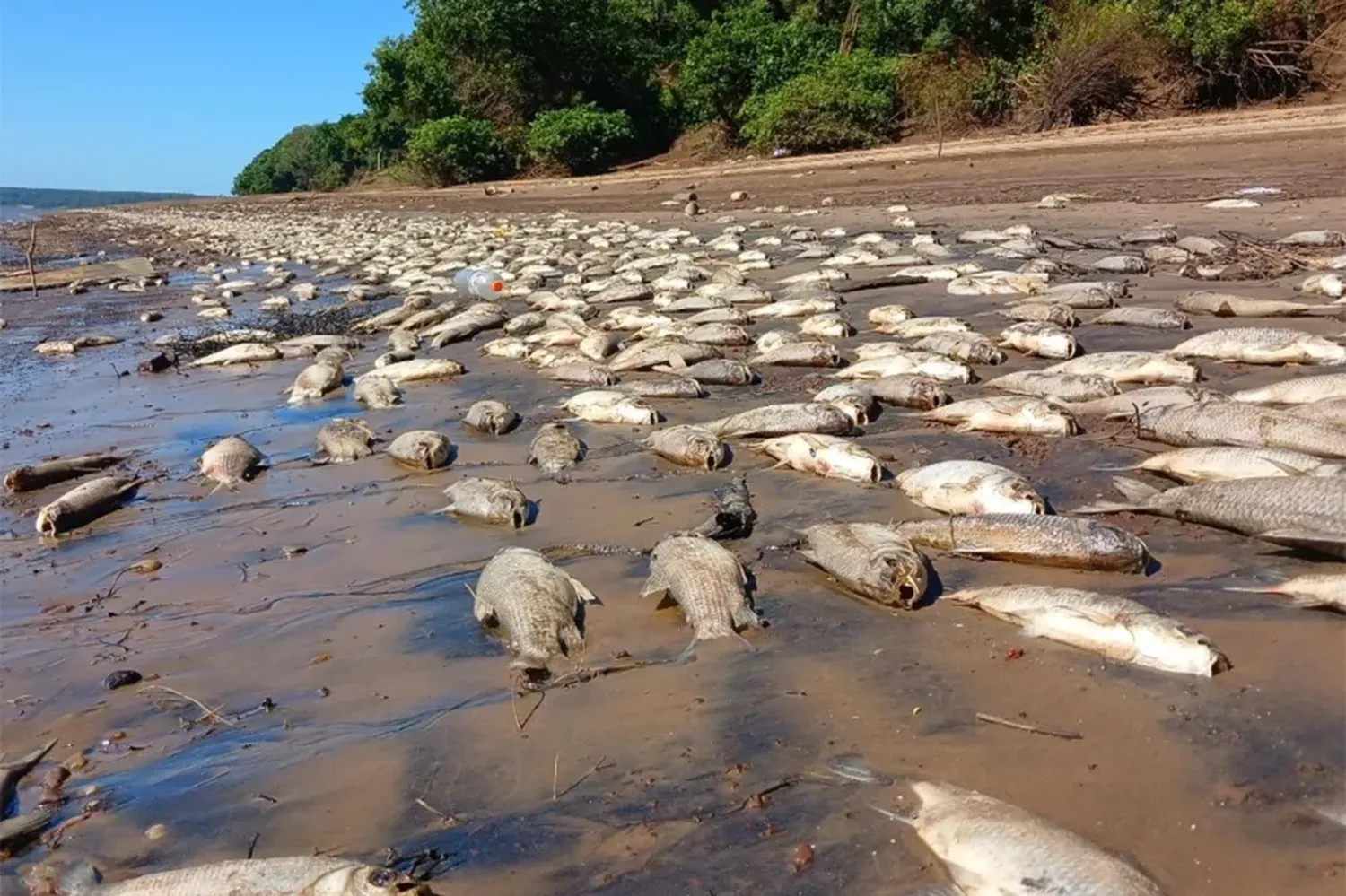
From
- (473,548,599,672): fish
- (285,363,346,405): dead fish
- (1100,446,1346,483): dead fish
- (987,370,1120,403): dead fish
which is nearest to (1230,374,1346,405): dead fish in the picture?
(987,370,1120,403): dead fish

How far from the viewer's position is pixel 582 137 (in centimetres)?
3662

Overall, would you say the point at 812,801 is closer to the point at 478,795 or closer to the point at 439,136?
the point at 478,795

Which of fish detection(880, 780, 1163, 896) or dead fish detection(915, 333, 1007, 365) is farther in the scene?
dead fish detection(915, 333, 1007, 365)

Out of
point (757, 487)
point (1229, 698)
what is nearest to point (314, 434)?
point (757, 487)

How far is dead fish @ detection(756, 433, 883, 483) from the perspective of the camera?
18.6 feet

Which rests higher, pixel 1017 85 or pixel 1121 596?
pixel 1017 85

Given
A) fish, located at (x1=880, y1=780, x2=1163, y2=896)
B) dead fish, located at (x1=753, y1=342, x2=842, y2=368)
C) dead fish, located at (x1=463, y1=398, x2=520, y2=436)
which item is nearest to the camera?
fish, located at (x1=880, y1=780, x2=1163, y2=896)

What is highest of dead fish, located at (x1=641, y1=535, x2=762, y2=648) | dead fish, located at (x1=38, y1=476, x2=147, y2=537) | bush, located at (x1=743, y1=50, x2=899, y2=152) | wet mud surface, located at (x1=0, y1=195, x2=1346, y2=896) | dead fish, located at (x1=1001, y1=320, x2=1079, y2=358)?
bush, located at (x1=743, y1=50, x2=899, y2=152)

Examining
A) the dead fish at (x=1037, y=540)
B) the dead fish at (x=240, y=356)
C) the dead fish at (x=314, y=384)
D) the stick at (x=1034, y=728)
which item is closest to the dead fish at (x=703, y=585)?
the dead fish at (x=1037, y=540)

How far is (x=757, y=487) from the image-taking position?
5789mm

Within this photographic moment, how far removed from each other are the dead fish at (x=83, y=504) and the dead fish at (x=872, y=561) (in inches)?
181

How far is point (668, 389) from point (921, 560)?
Result: 3589 mm

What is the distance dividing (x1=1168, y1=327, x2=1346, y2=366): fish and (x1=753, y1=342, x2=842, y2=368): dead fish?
2451 millimetres

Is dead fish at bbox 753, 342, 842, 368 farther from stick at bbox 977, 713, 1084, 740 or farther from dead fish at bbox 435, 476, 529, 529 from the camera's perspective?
stick at bbox 977, 713, 1084, 740
